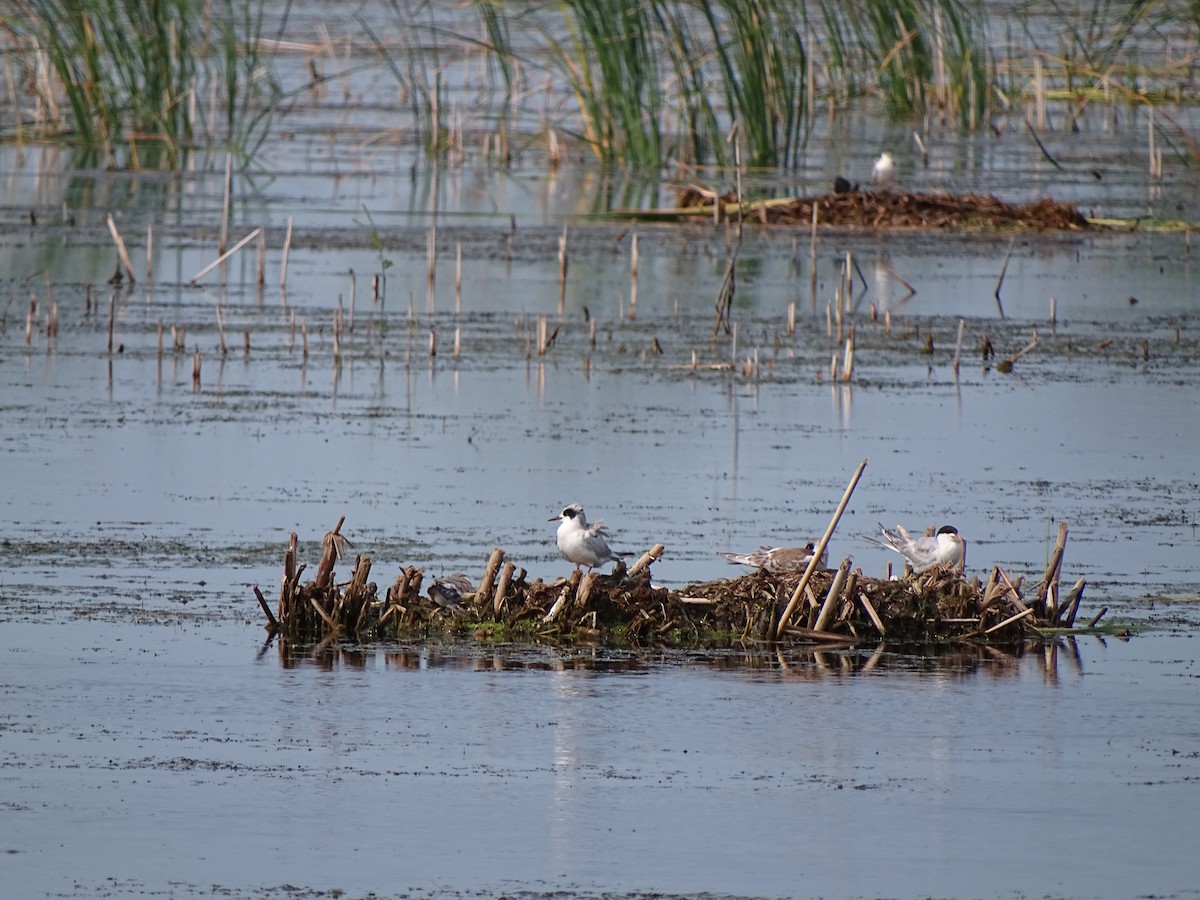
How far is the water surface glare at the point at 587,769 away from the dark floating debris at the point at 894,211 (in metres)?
12.0

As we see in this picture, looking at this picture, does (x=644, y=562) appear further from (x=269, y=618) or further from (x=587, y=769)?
(x=587, y=769)

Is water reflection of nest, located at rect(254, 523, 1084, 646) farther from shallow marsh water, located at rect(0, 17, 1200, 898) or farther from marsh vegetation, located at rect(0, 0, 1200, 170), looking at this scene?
marsh vegetation, located at rect(0, 0, 1200, 170)

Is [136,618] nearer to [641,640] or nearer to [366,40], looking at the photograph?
[641,640]

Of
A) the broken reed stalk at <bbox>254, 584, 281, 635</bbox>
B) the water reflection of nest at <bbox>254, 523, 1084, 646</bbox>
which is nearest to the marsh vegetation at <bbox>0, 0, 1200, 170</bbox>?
the water reflection of nest at <bbox>254, 523, 1084, 646</bbox>

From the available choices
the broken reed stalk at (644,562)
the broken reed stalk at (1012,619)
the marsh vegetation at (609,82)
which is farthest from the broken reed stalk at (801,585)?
the marsh vegetation at (609,82)

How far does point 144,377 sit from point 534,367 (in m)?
2.15

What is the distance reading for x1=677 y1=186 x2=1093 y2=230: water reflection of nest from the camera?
1956 cm

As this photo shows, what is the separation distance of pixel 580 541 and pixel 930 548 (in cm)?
122

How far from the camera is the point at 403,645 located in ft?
25.3

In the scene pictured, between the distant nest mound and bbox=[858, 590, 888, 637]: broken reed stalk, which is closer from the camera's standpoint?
bbox=[858, 590, 888, 637]: broken reed stalk

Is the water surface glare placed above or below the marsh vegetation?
below

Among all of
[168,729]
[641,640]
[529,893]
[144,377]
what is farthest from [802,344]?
[529,893]

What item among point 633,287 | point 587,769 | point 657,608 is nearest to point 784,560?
point 657,608

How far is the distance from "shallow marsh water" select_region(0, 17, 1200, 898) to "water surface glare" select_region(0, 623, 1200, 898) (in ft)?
0.06
